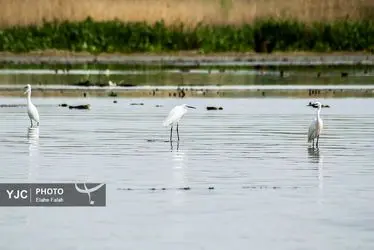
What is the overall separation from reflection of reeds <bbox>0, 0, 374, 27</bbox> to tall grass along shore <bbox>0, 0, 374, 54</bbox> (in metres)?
0.05

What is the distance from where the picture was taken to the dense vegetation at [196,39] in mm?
65250

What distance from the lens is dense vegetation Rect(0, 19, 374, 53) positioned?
6525 centimetres

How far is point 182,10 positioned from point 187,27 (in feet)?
16.8

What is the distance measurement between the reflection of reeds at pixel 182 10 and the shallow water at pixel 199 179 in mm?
40598

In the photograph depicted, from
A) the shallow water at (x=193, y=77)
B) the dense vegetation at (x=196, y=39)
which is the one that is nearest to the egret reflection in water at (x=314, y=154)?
the shallow water at (x=193, y=77)

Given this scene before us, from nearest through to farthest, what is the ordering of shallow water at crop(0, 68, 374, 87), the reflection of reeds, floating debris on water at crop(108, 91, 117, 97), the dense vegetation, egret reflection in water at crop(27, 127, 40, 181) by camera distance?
egret reflection in water at crop(27, 127, 40, 181), floating debris on water at crop(108, 91, 117, 97), shallow water at crop(0, 68, 374, 87), the dense vegetation, the reflection of reeds

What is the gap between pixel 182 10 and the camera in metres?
73.7

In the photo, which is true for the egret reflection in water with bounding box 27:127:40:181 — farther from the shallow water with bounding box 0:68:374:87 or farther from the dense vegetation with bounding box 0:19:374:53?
the dense vegetation with bounding box 0:19:374:53

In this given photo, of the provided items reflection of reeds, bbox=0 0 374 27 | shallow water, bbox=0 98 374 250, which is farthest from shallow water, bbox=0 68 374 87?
reflection of reeds, bbox=0 0 374 27

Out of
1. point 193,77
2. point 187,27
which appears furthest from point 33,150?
point 187,27

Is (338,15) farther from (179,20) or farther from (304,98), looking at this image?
(304,98)

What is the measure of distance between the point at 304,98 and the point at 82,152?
16.7 meters

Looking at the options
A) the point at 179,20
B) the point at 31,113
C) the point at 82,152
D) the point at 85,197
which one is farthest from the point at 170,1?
the point at 85,197

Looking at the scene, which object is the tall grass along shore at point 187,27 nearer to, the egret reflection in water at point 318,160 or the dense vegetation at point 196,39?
the dense vegetation at point 196,39
